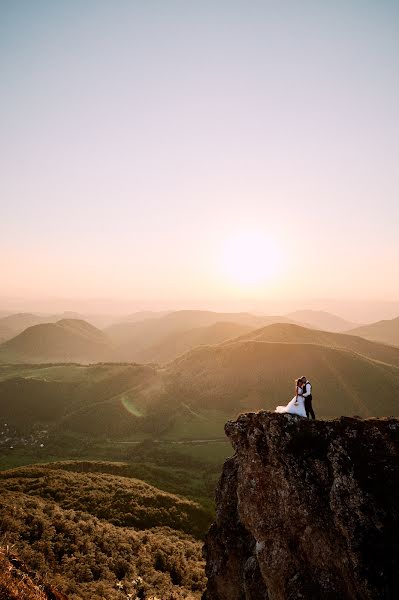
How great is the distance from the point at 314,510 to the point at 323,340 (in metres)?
167

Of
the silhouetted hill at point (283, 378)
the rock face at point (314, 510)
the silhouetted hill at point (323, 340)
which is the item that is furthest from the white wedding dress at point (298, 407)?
the silhouetted hill at point (323, 340)

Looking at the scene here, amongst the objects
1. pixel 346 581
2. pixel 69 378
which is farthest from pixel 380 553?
pixel 69 378

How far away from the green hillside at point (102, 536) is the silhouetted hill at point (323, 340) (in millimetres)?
118803

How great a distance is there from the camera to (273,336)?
16438cm

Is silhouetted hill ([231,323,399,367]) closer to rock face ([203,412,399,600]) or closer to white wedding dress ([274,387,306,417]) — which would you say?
white wedding dress ([274,387,306,417])

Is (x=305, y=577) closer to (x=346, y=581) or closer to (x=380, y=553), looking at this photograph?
(x=346, y=581)

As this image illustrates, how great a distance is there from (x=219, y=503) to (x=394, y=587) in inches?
434

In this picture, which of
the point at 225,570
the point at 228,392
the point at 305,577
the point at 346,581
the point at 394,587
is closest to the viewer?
the point at 394,587

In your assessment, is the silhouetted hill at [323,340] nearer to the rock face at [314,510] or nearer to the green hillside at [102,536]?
the green hillside at [102,536]

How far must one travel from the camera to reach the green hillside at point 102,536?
80.8 ft

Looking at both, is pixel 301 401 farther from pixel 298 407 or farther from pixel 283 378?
pixel 283 378

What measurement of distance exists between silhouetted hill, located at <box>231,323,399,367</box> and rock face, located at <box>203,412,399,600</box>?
139726 mm

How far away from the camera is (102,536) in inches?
1202

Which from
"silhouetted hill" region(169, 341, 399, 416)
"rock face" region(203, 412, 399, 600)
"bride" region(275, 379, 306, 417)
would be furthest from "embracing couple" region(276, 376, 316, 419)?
"silhouetted hill" region(169, 341, 399, 416)
